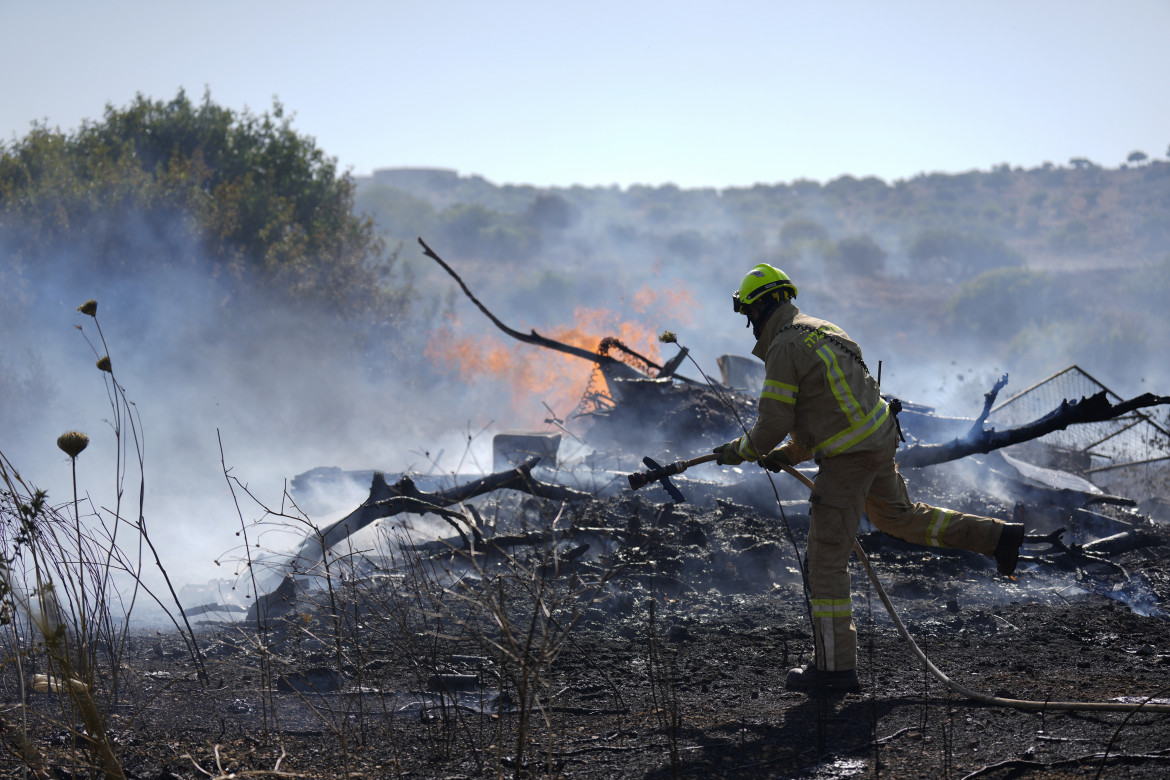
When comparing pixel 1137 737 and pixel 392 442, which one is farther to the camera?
pixel 392 442

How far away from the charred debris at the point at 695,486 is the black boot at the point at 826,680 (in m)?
1.07

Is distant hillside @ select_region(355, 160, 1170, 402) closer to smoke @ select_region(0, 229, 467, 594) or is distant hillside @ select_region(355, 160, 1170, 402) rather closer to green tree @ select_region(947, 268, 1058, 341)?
green tree @ select_region(947, 268, 1058, 341)

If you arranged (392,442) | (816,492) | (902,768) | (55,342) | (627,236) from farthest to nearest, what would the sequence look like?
(627,236)
(392,442)
(55,342)
(816,492)
(902,768)

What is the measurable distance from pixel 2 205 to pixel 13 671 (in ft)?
61.8

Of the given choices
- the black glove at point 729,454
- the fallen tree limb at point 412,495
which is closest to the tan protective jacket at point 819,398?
the black glove at point 729,454

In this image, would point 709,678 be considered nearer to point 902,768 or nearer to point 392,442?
point 902,768

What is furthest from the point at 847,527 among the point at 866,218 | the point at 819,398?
the point at 866,218

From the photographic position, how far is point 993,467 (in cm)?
906

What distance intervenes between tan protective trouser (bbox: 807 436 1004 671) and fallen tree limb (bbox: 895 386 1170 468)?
3.90ft

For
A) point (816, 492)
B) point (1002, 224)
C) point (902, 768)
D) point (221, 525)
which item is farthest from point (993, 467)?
point (1002, 224)

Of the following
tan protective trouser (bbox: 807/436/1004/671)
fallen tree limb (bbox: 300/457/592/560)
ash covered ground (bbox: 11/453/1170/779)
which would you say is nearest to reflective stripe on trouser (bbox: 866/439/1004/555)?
tan protective trouser (bbox: 807/436/1004/671)

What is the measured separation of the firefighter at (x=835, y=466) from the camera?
391 centimetres

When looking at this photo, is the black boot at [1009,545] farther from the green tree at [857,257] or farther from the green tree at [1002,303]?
the green tree at [857,257]

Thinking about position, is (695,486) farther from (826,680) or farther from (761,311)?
(826,680)
